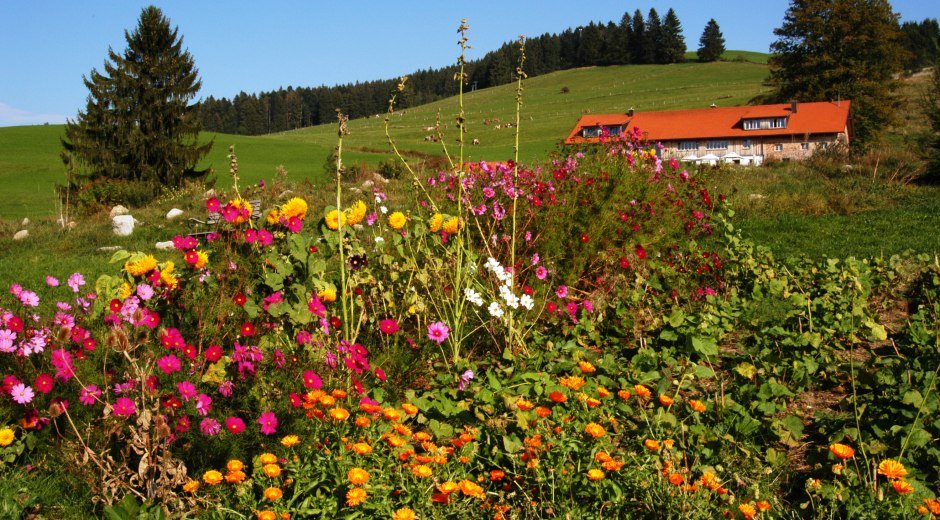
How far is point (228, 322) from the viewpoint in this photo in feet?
11.1

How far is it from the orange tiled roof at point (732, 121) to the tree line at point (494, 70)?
160 ft

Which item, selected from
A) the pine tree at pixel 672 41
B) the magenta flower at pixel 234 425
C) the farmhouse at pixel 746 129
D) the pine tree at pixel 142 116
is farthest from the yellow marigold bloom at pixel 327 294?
the pine tree at pixel 672 41

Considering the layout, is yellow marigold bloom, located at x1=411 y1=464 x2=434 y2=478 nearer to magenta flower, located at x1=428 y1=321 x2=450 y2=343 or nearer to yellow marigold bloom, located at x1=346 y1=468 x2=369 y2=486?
yellow marigold bloom, located at x1=346 y1=468 x2=369 y2=486

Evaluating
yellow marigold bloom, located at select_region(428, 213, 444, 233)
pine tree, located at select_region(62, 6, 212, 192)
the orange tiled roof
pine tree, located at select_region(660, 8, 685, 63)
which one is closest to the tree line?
pine tree, located at select_region(660, 8, 685, 63)

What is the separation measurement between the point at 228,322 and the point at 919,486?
9.84 ft

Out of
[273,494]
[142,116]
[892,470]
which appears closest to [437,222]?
[273,494]

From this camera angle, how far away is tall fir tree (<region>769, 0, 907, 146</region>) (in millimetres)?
36938

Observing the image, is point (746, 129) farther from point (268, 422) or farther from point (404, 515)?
point (404, 515)

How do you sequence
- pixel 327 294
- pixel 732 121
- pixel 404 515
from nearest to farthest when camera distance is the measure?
1. pixel 404 515
2. pixel 327 294
3. pixel 732 121

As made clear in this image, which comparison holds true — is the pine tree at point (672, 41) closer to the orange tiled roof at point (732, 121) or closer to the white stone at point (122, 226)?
the orange tiled roof at point (732, 121)

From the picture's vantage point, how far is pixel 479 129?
60.3 meters

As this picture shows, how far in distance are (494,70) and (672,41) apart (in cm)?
2543

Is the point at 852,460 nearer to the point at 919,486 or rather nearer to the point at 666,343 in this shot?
the point at 919,486

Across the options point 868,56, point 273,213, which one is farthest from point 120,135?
point 868,56
